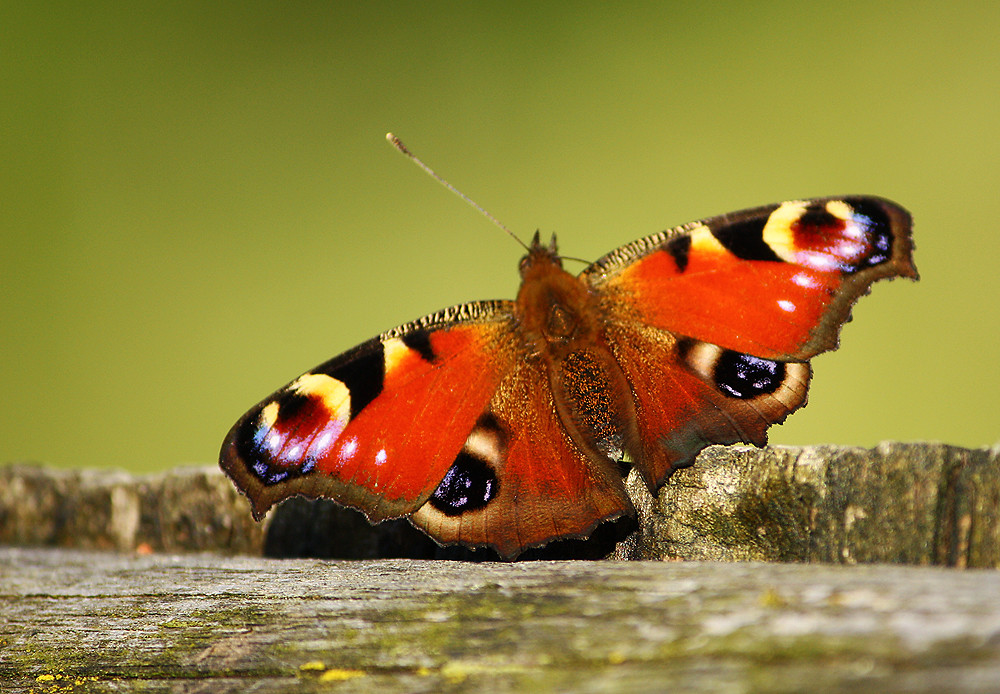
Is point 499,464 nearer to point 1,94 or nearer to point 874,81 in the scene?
point 874,81

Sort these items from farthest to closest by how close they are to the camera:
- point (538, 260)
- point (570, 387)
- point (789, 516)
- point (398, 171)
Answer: point (398, 171) → point (538, 260) → point (570, 387) → point (789, 516)

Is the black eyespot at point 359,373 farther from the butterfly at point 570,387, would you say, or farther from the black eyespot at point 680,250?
the black eyespot at point 680,250

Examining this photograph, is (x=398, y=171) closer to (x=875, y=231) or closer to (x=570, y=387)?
(x=570, y=387)

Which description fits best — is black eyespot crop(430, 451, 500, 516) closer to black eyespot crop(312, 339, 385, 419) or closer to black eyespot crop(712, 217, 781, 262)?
black eyespot crop(312, 339, 385, 419)

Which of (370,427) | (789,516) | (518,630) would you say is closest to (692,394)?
(789,516)

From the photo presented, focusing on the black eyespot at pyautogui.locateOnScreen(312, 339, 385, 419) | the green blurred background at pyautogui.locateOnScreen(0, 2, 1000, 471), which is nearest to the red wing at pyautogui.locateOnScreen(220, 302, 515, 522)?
the black eyespot at pyautogui.locateOnScreen(312, 339, 385, 419)

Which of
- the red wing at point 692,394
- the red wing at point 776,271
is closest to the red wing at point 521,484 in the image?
the red wing at point 692,394
